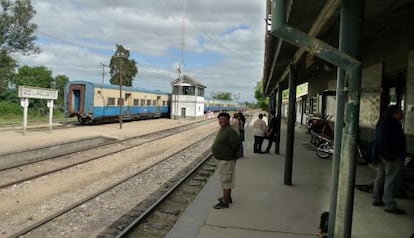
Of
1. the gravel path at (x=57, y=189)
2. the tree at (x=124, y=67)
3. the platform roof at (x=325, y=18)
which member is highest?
the tree at (x=124, y=67)

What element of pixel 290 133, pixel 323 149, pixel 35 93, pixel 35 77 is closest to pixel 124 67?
pixel 35 77

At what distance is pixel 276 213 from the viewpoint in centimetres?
734

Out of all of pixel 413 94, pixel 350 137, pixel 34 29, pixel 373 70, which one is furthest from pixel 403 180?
pixel 34 29

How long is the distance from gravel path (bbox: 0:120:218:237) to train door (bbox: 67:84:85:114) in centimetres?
1845

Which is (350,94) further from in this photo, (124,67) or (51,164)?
(124,67)

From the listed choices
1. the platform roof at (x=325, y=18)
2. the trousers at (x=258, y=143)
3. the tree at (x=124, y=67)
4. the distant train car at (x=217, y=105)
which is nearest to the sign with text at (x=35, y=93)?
the trousers at (x=258, y=143)

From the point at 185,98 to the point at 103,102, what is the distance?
71.3 ft

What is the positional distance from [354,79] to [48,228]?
5652 mm

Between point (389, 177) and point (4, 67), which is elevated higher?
point (4, 67)

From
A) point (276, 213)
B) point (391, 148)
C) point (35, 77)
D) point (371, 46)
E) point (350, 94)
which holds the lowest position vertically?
point (276, 213)

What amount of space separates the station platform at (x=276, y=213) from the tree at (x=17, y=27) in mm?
60575

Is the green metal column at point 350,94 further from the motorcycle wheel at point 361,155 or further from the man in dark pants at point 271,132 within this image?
the man in dark pants at point 271,132

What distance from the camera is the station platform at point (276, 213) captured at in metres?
6.27

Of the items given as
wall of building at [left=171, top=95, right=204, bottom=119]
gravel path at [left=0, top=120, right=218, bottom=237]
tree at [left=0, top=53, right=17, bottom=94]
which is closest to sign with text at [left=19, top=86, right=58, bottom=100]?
gravel path at [left=0, top=120, right=218, bottom=237]
